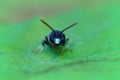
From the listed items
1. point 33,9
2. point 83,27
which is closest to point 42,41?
point 83,27

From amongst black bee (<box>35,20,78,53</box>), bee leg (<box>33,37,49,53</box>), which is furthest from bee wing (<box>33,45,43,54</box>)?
black bee (<box>35,20,78,53</box>)

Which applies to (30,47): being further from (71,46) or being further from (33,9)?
(33,9)

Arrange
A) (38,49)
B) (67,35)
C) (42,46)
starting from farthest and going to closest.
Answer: (67,35)
(42,46)
(38,49)

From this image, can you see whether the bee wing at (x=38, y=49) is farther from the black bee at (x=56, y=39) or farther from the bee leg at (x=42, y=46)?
the black bee at (x=56, y=39)

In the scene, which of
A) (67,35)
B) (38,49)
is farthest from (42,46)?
(67,35)

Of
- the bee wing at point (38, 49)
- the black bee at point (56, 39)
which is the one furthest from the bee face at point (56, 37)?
the bee wing at point (38, 49)

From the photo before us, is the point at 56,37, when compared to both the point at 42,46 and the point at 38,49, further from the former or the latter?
the point at 38,49

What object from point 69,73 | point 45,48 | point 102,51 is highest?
point 45,48

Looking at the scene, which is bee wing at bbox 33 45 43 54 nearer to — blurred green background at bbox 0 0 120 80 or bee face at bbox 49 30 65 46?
blurred green background at bbox 0 0 120 80
